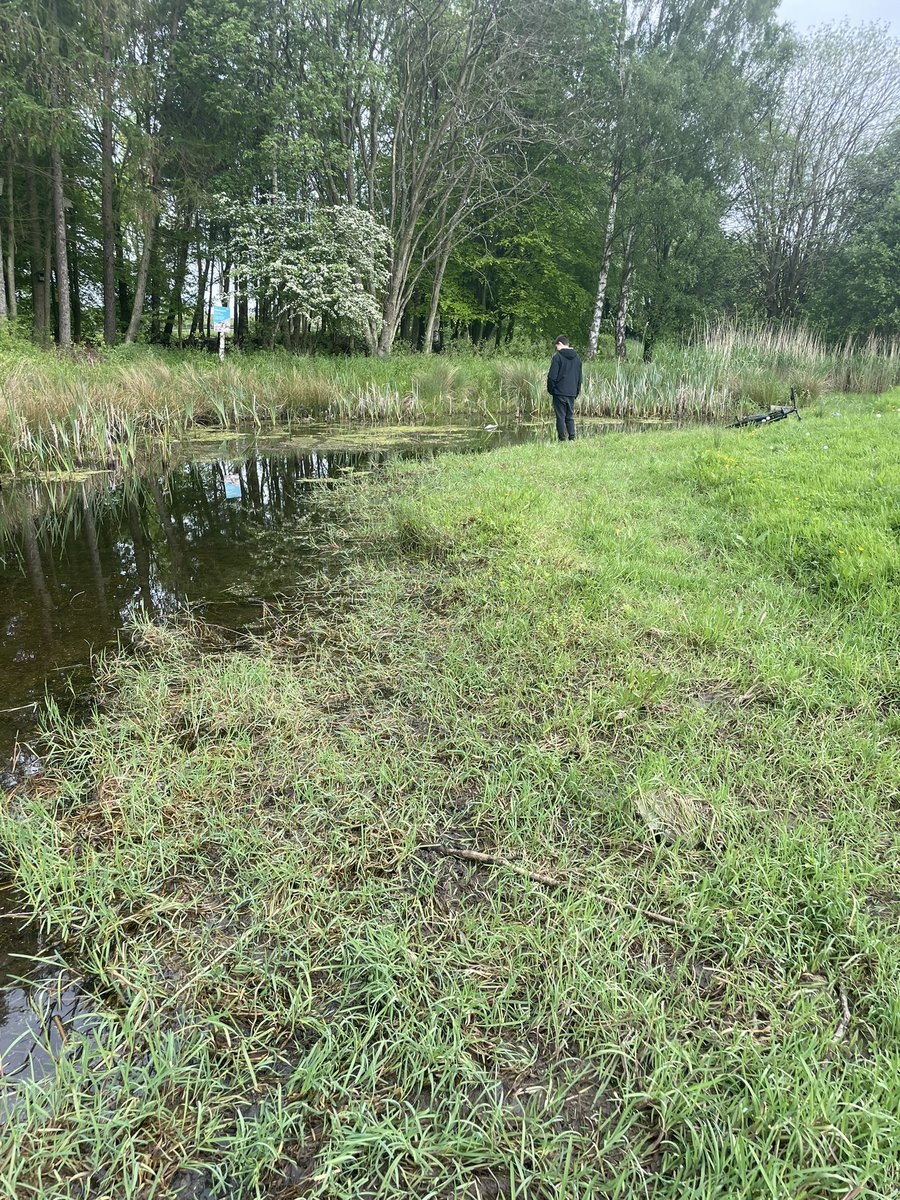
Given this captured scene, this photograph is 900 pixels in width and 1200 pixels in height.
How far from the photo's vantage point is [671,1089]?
1434 mm

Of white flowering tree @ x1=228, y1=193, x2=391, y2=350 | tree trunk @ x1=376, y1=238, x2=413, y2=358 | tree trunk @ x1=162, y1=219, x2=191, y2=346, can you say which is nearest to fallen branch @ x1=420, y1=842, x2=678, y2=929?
white flowering tree @ x1=228, y1=193, x2=391, y2=350

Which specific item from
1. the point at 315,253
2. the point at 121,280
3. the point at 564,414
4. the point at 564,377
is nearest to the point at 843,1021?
the point at 564,377

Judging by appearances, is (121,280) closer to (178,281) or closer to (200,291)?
(178,281)

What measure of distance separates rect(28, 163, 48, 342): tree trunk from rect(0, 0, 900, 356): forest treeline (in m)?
0.18

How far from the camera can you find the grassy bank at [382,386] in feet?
31.7

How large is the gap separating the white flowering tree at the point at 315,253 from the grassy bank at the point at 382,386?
7.37 feet

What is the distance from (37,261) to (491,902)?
93.6 ft

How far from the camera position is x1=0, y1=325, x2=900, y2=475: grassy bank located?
31.7 feet

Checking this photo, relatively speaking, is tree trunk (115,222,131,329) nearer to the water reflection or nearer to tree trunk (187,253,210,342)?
tree trunk (187,253,210,342)

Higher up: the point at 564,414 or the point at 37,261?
the point at 37,261

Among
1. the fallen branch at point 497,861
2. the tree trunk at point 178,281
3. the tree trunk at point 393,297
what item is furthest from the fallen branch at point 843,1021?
the tree trunk at point 178,281

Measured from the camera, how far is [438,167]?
821 inches

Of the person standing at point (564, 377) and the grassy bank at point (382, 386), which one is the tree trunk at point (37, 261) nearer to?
the grassy bank at point (382, 386)

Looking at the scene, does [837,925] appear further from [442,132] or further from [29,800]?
[442,132]
